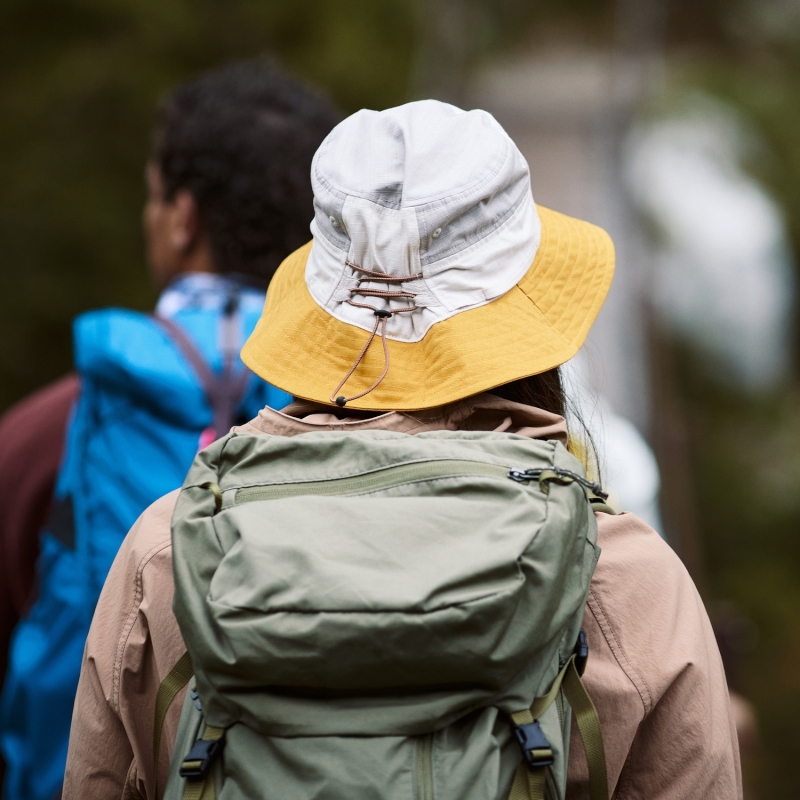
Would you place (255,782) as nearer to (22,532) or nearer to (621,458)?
(22,532)

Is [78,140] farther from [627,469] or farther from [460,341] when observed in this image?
[460,341]

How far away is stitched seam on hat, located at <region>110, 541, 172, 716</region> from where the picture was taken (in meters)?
1.16

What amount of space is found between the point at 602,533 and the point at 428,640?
293mm

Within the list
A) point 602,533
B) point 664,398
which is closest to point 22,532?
point 602,533

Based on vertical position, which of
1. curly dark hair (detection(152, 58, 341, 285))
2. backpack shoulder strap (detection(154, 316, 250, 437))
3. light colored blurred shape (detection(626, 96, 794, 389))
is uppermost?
curly dark hair (detection(152, 58, 341, 285))

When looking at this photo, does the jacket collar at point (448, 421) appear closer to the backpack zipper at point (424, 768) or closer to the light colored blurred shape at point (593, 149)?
the backpack zipper at point (424, 768)

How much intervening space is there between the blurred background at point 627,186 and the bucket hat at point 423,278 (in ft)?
1.33

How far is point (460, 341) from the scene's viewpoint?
3.91 feet

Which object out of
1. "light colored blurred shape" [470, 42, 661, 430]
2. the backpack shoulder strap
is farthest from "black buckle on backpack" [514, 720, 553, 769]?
"light colored blurred shape" [470, 42, 661, 430]

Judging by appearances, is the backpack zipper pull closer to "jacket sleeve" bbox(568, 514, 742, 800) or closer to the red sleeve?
"jacket sleeve" bbox(568, 514, 742, 800)

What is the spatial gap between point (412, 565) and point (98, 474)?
947 millimetres

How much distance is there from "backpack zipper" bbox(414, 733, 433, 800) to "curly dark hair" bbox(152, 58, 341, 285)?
1.23m

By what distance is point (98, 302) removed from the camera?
444cm

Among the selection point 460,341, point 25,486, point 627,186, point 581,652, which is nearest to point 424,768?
point 581,652
